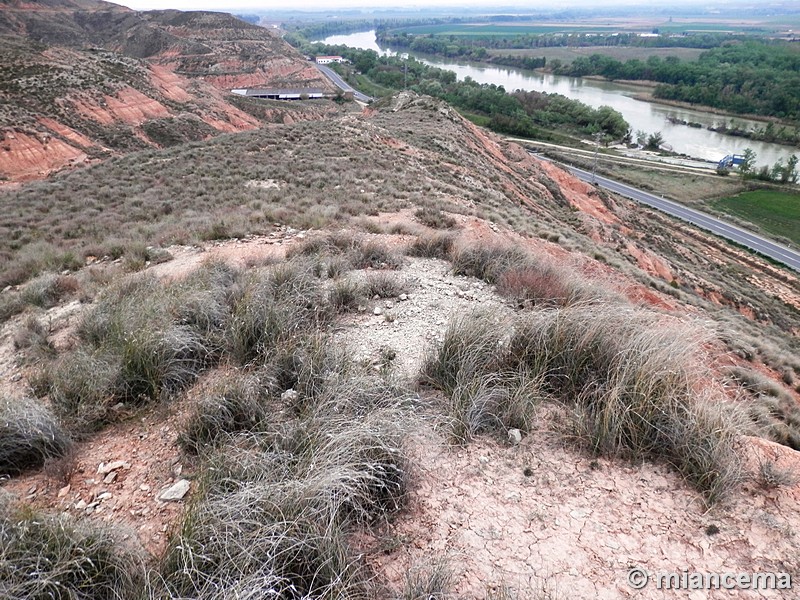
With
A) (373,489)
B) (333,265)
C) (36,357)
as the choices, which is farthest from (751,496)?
(36,357)

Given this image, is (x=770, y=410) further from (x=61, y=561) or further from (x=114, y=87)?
(x=114, y=87)

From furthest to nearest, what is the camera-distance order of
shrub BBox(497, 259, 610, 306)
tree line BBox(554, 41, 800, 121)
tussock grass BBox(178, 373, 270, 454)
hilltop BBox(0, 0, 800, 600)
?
tree line BBox(554, 41, 800, 121)
shrub BBox(497, 259, 610, 306)
tussock grass BBox(178, 373, 270, 454)
hilltop BBox(0, 0, 800, 600)

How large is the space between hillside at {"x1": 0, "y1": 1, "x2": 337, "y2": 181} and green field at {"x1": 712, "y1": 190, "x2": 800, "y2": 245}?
49.7 metres

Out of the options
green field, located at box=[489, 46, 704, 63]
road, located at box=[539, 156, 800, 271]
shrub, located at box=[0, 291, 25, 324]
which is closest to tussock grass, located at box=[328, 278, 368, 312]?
shrub, located at box=[0, 291, 25, 324]

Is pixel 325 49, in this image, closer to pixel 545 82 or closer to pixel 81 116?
pixel 545 82

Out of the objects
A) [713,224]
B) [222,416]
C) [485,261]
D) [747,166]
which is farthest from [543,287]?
[747,166]

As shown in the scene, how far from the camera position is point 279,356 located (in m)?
4.02

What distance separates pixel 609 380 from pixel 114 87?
50.0 m

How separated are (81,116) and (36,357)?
129ft

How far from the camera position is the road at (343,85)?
7944cm

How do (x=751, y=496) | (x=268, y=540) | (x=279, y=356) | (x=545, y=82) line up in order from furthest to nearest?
(x=545, y=82) → (x=279, y=356) → (x=751, y=496) → (x=268, y=540)

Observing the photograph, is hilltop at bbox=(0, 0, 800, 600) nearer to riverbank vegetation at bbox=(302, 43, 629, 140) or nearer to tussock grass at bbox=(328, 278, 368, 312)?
tussock grass at bbox=(328, 278, 368, 312)

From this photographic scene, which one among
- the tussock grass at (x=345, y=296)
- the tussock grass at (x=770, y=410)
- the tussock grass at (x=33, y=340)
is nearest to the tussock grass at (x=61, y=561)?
the tussock grass at (x=33, y=340)

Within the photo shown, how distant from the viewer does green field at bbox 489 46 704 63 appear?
149375 mm
